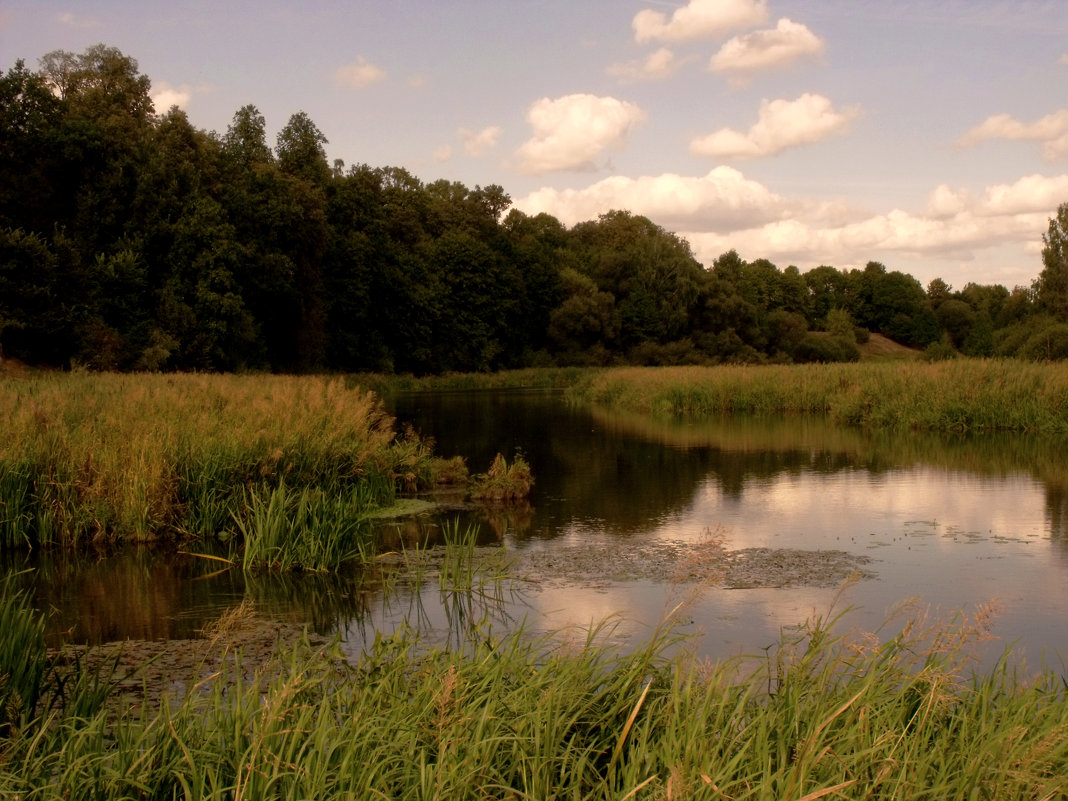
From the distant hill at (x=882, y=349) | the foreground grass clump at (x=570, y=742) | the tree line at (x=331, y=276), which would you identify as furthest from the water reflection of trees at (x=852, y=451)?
the distant hill at (x=882, y=349)

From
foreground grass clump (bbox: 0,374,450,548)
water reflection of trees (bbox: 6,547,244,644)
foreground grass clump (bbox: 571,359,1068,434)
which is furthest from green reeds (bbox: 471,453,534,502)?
foreground grass clump (bbox: 571,359,1068,434)

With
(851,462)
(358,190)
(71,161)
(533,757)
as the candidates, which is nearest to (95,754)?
(533,757)

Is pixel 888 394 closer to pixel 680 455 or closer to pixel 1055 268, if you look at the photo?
pixel 680 455

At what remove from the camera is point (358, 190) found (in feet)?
185

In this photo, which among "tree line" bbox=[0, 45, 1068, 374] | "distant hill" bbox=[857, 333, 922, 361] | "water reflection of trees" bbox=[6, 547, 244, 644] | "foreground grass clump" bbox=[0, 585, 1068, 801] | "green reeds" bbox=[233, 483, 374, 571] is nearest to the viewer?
"foreground grass clump" bbox=[0, 585, 1068, 801]

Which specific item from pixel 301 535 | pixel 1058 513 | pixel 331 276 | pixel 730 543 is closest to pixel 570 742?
pixel 301 535

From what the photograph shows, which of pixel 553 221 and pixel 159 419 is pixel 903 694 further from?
pixel 553 221

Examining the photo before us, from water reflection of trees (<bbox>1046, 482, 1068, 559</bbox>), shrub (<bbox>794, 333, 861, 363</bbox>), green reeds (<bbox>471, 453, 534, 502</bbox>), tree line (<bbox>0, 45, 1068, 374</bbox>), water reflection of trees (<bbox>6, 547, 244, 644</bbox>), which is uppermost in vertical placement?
tree line (<bbox>0, 45, 1068, 374</bbox>)

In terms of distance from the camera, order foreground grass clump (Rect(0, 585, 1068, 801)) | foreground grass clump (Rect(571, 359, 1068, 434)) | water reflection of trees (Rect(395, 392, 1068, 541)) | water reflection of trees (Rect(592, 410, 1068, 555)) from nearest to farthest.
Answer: foreground grass clump (Rect(0, 585, 1068, 801)) < water reflection of trees (Rect(395, 392, 1068, 541)) < water reflection of trees (Rect(592, 410, 1068, 555)) < foreground grass clump (Rect(571, 359, 1068, 434))

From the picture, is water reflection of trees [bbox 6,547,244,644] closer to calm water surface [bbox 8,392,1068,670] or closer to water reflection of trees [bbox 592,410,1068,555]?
calm water surface [bbox 8,392,1068,670]

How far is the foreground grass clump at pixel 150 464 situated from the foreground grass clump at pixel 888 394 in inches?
652

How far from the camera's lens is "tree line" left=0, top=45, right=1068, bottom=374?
33219 mm

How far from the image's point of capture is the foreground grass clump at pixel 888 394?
23547mm

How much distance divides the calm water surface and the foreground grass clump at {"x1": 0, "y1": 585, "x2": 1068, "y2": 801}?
677 millimetres
